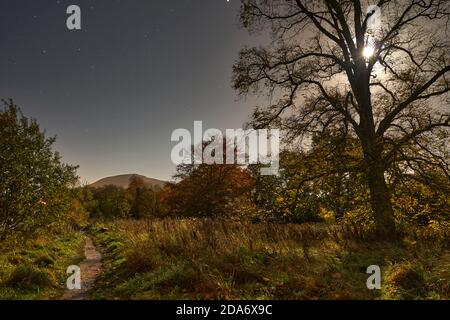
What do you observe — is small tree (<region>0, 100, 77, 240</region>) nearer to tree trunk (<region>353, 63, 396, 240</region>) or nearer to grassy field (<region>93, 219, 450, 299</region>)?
grassy field (<region>93, 219, 450, 299</region>)

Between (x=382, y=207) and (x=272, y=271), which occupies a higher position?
(x=382, y=207)

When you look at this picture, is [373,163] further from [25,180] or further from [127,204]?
[127,204]

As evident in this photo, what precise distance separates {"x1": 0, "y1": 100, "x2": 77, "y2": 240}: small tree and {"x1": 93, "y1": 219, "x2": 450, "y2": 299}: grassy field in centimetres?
549

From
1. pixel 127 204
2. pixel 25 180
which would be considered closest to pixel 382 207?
pixel 25 180

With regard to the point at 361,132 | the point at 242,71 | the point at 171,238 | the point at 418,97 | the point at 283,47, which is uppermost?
the point at 283,47

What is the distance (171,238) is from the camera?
1177 centimetres

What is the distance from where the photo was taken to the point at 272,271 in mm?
7781

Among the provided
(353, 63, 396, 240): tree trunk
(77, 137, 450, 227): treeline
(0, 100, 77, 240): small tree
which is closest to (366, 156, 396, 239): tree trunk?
(353, 63, 396, 240): tree trunk

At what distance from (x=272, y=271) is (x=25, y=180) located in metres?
10.7

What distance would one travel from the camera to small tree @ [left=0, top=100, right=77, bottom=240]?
12516 mm
